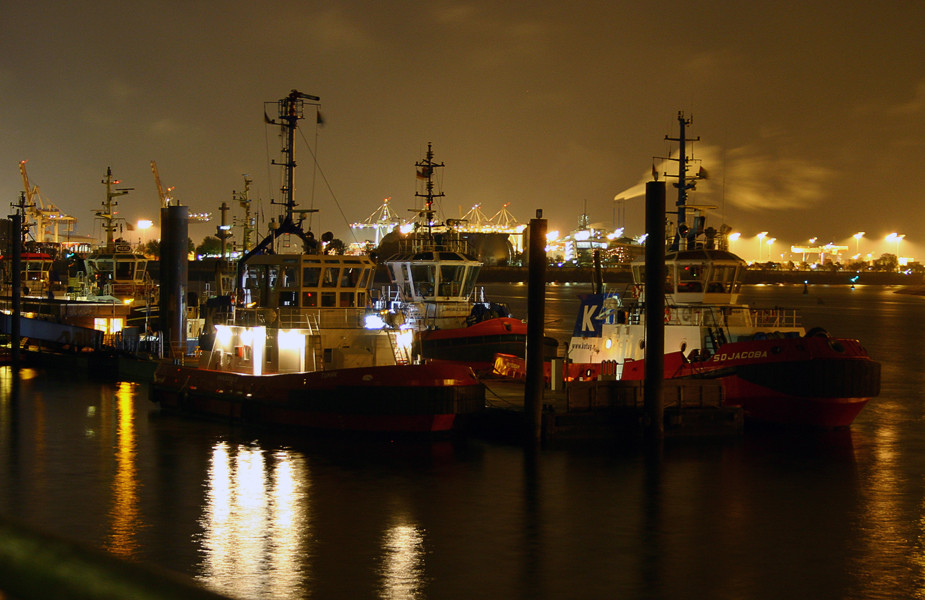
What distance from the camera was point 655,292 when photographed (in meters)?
21.1

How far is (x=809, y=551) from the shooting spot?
14.8m

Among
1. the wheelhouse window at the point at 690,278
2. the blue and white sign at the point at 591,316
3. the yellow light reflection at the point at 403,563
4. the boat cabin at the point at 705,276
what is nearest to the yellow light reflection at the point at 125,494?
the yellow light reflection at the point at 403,563

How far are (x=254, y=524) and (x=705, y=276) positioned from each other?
15512 millimetres

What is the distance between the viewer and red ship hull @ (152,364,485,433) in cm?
2094

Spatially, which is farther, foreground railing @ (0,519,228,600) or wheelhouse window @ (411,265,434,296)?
wheelhouse window @ (411,265,434,296)

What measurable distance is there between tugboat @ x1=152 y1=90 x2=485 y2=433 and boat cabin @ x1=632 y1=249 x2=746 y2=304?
26.2 ft

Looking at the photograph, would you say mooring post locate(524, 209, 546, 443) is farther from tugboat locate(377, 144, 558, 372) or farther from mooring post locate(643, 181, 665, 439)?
tugboat locate(377, 144, 558, 372)

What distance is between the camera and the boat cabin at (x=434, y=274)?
36156 millimetres

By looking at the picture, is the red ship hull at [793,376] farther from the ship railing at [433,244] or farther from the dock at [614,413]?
the ship railing at [433,244]

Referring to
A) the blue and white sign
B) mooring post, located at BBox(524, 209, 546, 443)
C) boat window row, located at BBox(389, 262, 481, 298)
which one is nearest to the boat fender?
the blue and white sign

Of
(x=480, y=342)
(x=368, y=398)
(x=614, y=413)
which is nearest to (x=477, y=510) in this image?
(x=368, y=398)

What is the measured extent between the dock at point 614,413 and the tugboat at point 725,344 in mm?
1360

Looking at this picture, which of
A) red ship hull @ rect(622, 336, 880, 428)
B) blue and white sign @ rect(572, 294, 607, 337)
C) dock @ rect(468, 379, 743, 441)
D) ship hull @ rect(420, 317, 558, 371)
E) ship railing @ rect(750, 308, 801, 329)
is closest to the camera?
dock @ rect(468, 379, 743, 441)

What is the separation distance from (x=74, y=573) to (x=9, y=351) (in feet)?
131
